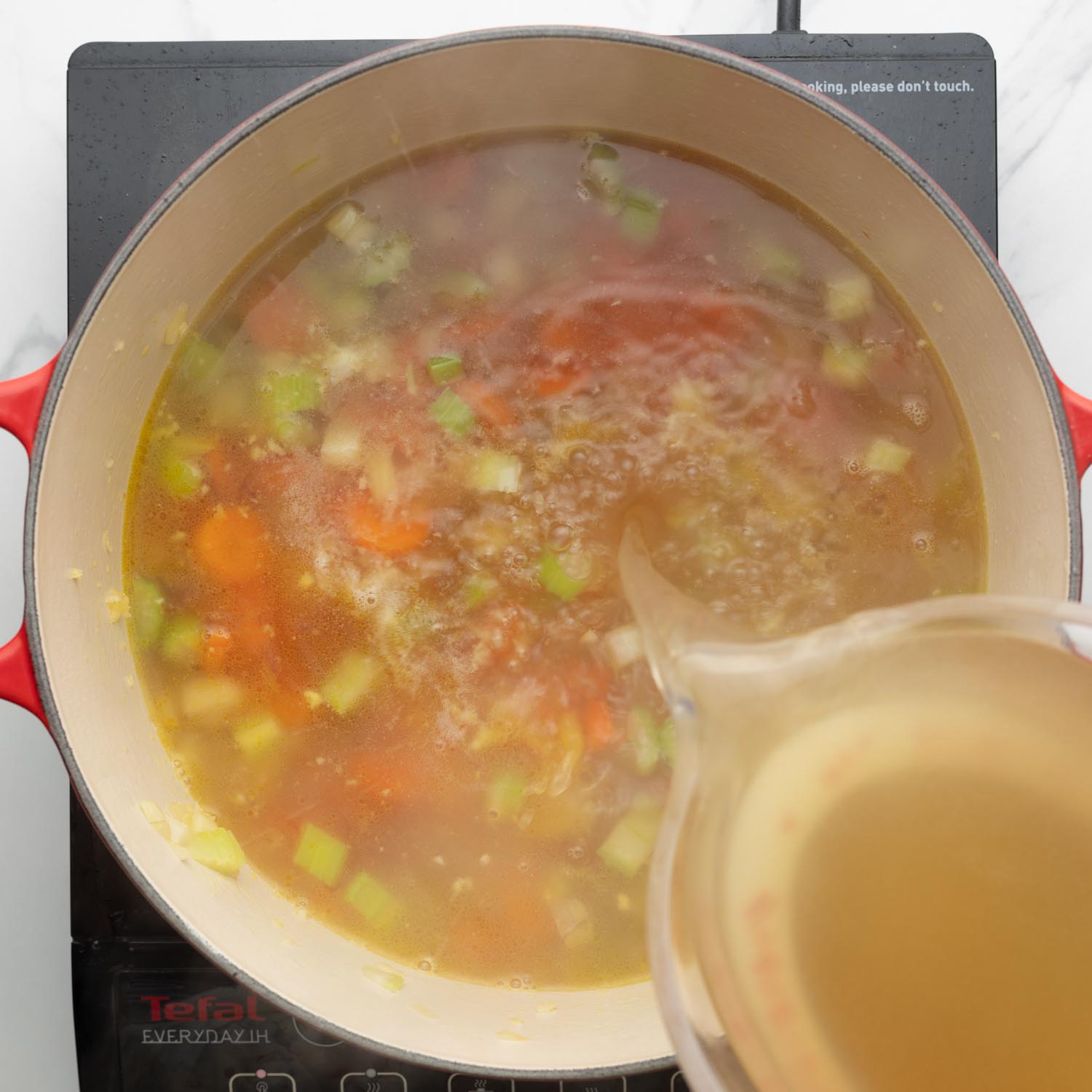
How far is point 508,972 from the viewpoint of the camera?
56.2 inches

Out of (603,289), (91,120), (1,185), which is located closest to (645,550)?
(603,289)

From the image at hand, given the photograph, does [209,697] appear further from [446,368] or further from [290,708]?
[446,368]

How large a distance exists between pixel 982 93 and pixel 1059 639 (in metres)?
0.95

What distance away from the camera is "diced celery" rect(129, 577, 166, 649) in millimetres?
1450

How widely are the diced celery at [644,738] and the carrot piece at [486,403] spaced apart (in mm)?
474

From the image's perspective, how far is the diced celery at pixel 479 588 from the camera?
142 centimetres

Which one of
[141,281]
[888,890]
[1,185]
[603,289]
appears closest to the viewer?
[888,890]

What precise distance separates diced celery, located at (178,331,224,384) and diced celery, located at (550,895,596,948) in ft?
3.12

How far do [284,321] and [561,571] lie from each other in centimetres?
56

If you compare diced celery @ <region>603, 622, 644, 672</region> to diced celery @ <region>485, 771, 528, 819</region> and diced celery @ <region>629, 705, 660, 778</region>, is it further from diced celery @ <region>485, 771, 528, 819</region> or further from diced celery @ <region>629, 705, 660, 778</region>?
diced celery @ <region>485, 771, 528, 819</region>

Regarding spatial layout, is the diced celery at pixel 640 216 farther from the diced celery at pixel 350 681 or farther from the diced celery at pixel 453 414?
the diced celery at pixel 350 681

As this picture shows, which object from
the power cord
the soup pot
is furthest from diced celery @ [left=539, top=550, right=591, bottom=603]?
the power cord

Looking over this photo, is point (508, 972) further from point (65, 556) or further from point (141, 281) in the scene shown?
point (141, 281)

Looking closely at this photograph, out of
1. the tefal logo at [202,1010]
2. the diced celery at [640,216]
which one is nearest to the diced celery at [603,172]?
the diced celery at [640,216]
